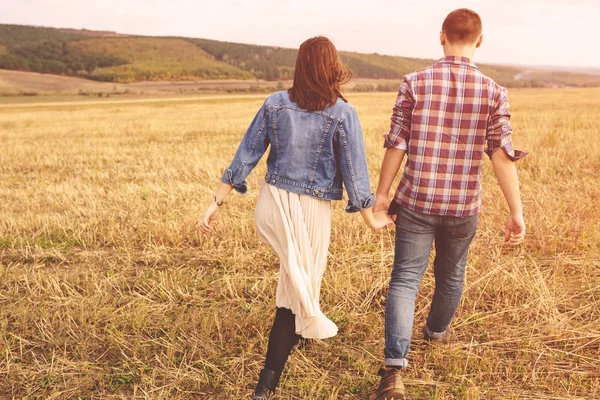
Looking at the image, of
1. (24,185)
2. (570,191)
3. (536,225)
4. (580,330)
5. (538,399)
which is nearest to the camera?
(538,399)

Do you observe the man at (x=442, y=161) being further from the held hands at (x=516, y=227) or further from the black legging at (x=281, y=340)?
the black legging at (x=281, y=340)

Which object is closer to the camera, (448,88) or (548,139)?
(448,88)

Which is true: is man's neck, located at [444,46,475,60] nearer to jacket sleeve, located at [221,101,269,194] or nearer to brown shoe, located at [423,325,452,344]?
jacket sleeve, located at [221,101,269,194]

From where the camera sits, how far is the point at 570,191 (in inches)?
267

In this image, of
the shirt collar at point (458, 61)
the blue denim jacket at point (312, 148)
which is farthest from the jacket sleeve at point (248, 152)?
the shirt collar at point (458, 61)

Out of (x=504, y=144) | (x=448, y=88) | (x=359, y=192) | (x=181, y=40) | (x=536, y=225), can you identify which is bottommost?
(x=536, y=225)

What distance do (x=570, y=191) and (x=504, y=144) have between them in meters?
4.94

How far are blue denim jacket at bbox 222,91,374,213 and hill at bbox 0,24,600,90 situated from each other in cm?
8580

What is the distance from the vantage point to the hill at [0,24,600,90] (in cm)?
11150

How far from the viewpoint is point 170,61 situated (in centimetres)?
14000

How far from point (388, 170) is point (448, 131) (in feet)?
1.22

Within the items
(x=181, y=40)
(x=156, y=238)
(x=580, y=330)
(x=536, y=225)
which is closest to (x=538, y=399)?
(x=580, y=330)

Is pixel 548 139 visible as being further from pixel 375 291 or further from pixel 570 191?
pixel 375 291

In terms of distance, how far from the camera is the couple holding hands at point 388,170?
8.43ft
